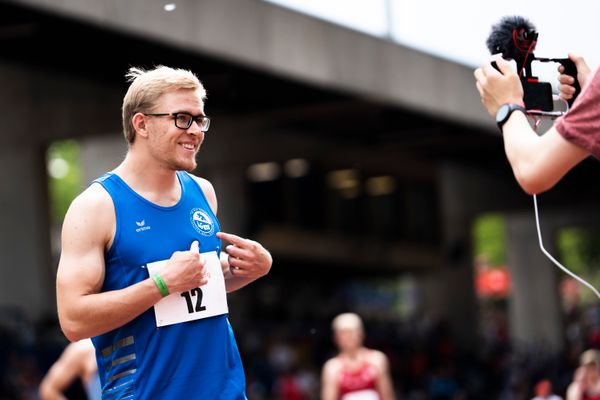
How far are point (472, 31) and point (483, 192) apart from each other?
21553mm

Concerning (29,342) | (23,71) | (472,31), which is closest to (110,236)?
(472,31)

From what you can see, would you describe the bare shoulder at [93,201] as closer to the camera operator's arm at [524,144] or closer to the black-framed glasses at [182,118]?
the black-framed glasses at [182,118]

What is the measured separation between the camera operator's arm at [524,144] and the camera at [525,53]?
233 mm

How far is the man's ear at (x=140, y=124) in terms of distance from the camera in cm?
429

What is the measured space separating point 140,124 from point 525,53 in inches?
54.9

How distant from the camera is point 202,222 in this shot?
14.4 feet

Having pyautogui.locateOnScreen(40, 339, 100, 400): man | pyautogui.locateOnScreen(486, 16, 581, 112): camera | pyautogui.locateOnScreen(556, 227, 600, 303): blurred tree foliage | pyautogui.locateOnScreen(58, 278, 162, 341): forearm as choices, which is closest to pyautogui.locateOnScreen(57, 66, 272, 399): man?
pyautogui.locateOnScreen(58, 278, 162, 341): forearm

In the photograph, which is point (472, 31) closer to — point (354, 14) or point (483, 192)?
point (354, 14)

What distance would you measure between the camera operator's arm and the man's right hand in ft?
3.81

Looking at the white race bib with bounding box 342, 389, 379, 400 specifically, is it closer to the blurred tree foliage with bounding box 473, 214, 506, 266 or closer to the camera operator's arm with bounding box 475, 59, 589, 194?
the camera operator's arm with bounding box 475, 59, 589, 194

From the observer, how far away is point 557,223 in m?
37.3

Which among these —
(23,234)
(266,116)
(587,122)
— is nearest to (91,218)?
(587,122)

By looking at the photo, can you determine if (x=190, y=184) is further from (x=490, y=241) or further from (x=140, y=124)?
(x=490, y=241)

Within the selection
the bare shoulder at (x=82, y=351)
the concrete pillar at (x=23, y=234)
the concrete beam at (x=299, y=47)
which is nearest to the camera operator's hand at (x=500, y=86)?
the bare shoulder at (x=82, y=351)
